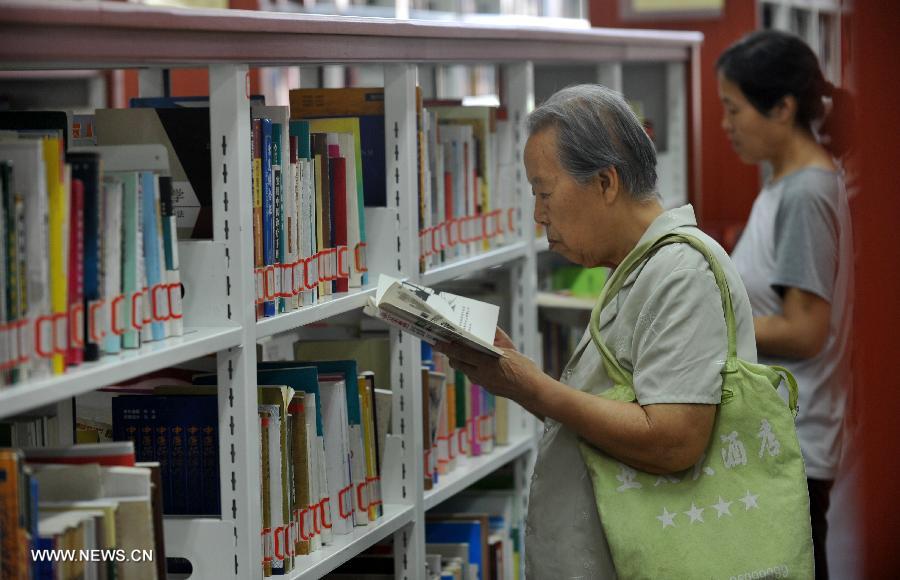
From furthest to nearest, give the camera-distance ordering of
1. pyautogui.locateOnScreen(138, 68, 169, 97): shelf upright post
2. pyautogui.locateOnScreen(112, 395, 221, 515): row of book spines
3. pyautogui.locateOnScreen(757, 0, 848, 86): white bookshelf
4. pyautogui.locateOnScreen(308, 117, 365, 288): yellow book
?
pyautogui.locateOnScreen(757, 0, 848, 86): white bookshelf → pyautogui.locateOnScreen(138, 68, 169, 97): shelf upright post → pyautogui.locateOnScreen(308, 117, 365, 288): yellow book → pyautogui.locateOnScreen(112, 395, 221, 515): row of book spines

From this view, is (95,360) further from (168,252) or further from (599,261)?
(599,261)

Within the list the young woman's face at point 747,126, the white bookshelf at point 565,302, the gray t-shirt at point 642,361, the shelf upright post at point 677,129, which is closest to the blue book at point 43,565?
the gray t-shirt at point 642,361

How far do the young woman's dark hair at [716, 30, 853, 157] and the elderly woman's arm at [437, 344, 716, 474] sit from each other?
1.51 meters

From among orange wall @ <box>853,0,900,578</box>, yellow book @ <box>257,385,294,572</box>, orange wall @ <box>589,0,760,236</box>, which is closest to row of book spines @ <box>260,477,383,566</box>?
yellow book @ <box>257,385,294,572</box>

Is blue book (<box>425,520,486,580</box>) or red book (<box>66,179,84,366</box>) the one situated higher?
red book (<box>66,179,84,366</box>)

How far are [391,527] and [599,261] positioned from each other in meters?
0.75

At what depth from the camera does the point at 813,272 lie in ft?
9.89

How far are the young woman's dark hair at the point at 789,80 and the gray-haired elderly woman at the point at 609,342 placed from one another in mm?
1285

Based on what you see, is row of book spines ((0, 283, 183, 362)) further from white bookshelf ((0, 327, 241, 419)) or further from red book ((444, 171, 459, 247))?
red book ((444, 171, 459, 247))

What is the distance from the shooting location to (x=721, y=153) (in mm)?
6016

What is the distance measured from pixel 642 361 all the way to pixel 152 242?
839mm

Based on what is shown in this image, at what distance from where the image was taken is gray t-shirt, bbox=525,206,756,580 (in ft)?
6.62

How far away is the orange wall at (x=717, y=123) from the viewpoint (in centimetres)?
594

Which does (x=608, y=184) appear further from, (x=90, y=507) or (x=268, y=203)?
(x=90, y=507)
